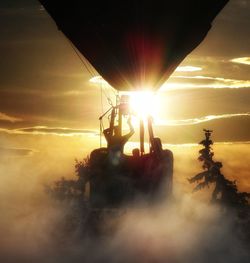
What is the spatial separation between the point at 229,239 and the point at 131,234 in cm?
873

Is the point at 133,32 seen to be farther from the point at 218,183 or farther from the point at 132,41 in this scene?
the point at 218,183

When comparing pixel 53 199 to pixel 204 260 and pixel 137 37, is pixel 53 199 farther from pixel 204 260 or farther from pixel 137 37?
pixel 137 37

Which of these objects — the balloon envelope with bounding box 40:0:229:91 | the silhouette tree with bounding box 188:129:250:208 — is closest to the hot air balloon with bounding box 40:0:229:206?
the balloon envelope with bounding box 40:0:229:91

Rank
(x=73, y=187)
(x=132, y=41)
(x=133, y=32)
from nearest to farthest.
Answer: (x=133, y=32)
(x=132, y=41)
(x=73, y=187)

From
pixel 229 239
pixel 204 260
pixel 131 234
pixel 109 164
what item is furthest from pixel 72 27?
pixel 229 239

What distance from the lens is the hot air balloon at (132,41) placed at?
77.0 feet

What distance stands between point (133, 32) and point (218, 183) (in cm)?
2777

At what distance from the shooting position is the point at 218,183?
49.7 m

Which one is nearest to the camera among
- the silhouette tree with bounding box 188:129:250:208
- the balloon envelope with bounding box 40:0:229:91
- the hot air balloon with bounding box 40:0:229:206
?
the balloon envelope with bounding box 40:0:229:91

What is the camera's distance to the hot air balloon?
23.5m

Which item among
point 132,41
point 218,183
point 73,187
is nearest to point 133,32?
point 132,41

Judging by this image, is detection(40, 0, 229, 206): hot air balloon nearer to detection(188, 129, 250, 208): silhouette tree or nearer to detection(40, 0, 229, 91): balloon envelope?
detection(40, 0, 229, 91): balloon envelope

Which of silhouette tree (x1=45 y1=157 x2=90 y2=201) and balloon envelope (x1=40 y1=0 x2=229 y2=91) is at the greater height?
balloon envelope (x1=40 y1=0 x2=229 y2=91)

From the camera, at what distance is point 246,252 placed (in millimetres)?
36000
